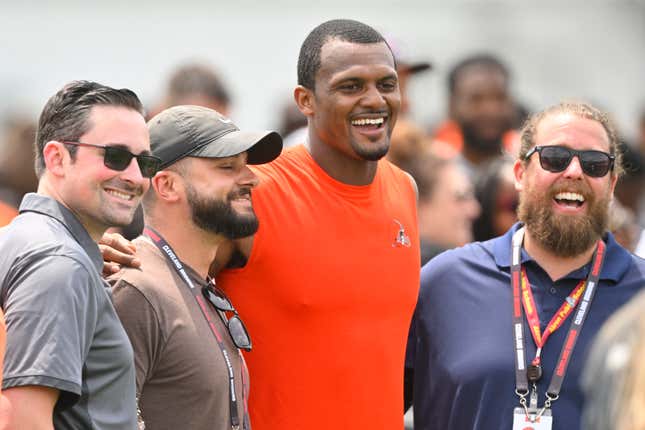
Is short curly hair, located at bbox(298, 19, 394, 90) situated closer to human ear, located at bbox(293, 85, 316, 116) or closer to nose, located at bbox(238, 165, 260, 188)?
human ear, located at bbox(293, 85, 316, 116)

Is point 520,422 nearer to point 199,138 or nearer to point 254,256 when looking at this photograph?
point 254,256

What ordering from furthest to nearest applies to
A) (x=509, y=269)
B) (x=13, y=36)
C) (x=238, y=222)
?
(x=13, y=36), (x=509, y=269), (x=238, y=222)

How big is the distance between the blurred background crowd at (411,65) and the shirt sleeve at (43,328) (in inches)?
161

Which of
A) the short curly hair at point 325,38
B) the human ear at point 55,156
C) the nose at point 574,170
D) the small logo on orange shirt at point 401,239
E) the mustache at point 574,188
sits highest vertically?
the short curly hair at point 325,38

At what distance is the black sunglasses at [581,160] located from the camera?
5.52 m

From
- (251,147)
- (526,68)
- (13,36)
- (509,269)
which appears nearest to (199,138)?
(251,147)

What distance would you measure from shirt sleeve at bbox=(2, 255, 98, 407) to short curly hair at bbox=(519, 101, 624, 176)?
253cm

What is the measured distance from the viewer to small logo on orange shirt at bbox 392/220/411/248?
5184 mm

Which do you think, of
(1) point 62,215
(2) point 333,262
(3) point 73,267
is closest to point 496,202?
(2) point 333,262

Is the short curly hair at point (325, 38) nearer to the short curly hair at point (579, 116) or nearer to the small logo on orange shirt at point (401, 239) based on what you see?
the small logo on orange shirt at point (401, 239)

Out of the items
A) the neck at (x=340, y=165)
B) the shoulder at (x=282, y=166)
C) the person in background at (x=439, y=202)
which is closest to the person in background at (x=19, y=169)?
the person in background at (x=439, y=202)

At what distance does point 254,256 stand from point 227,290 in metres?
0.16

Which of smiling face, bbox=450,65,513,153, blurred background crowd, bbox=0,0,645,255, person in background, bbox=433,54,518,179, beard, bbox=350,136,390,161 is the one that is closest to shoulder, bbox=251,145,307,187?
beard, bbox=350,136,390,161

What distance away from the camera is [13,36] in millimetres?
10680
